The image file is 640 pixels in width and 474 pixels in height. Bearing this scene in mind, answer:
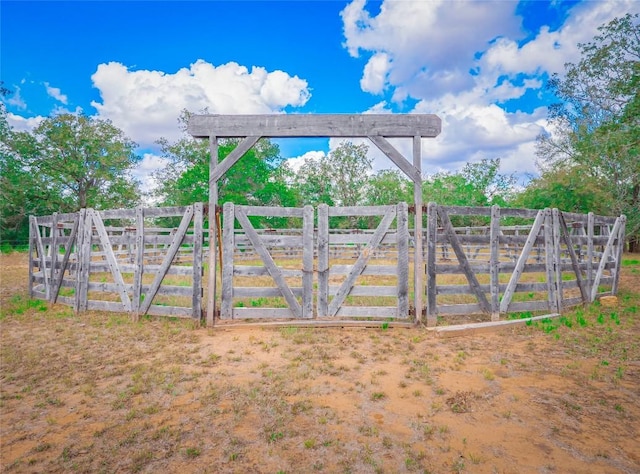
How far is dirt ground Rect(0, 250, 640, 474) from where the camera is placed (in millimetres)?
2814

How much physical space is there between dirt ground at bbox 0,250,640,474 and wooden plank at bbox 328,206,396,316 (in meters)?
A: 0.57

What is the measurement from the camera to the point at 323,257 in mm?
6555

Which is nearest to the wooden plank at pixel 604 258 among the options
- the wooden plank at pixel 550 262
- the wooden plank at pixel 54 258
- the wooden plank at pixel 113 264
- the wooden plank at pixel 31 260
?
the wooden plank at pixel 550 262

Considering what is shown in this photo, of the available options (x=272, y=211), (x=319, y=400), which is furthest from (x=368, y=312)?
(x=319, y=400)

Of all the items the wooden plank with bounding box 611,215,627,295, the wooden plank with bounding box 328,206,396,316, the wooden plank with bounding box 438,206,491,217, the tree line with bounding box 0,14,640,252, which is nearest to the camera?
the wooden plank with bounding box 328,206,396,316

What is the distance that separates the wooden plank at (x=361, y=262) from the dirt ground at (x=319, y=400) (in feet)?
1.86

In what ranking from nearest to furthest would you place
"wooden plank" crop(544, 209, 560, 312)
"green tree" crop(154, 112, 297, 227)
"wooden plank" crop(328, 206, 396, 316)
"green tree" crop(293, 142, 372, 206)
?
"wooden plank" crop(328, 206, 396, 316)
"wooden plank" crop(544, 209, 560, 312)
"green tree" crop(154, 112, 297, 227)
"green tree" crop(293, 142, 372, 206)

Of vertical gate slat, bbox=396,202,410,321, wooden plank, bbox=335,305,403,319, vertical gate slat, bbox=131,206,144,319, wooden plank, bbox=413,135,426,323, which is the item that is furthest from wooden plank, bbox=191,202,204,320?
wooden plank, bbox=413,135,426,323

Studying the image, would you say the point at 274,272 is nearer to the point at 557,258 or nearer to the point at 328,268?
the point at 328,268

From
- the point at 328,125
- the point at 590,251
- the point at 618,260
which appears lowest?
the point at 618,260

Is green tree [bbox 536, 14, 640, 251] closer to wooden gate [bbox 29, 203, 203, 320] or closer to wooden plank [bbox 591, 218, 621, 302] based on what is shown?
wooden plank [bbox 591, 218, 621, 302]

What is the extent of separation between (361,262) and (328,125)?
8.85 feet

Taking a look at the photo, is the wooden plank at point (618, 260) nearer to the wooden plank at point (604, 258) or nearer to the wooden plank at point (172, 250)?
the wooden plank at point (604, 258)

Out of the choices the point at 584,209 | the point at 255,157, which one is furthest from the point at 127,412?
the point at 584,209
